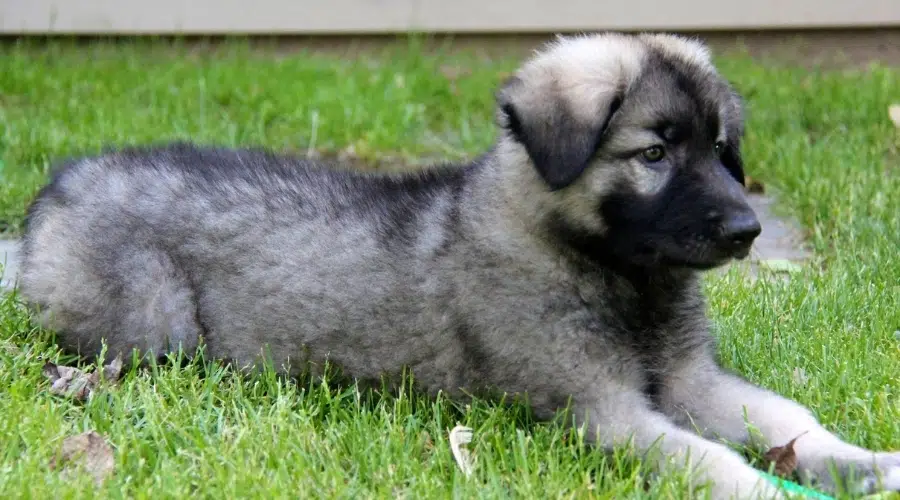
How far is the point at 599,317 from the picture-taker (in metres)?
2.79

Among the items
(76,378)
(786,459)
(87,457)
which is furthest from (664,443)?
(76,378)

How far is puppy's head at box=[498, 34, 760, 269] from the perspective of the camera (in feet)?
8.79

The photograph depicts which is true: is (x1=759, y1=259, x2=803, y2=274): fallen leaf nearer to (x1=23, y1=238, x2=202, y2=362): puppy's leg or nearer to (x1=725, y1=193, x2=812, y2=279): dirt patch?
(x1=725, y1=193, x2=812, y2=279): dirt patch

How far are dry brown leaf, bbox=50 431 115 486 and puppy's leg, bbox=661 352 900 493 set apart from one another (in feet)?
4.43

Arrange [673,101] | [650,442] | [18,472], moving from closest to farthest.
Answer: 1. [18,472]
2. [650,442]
3. [673,101]

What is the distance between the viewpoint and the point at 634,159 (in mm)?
2723

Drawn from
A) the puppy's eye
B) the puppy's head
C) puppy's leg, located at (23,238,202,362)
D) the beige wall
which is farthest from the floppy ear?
the beige wall

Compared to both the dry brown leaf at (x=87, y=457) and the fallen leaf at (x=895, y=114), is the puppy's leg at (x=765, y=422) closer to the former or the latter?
the dry brown leaf at (x=87, y=457)

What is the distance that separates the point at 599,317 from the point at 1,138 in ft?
11.4

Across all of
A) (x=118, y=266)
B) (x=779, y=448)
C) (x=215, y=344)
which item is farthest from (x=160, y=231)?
(x=779, y=448)

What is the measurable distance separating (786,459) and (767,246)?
6.93 feet

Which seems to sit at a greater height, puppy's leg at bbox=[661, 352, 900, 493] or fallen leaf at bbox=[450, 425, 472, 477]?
puppy's leg at bbox=[661, 352, 900, 493]

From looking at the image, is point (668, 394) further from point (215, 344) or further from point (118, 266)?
point (118, 266)

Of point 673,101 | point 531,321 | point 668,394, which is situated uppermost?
point 673,101
